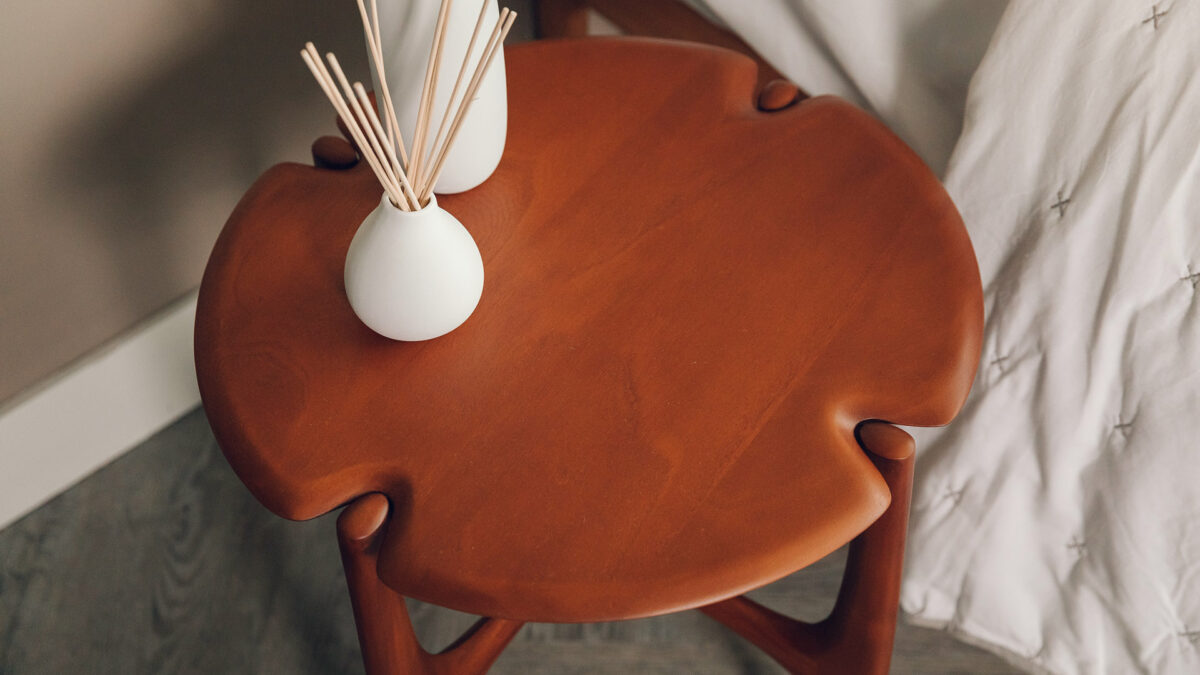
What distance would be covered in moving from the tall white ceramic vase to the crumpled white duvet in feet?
1.05

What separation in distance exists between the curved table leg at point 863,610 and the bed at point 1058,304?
0.14 metres

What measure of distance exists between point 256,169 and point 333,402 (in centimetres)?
51

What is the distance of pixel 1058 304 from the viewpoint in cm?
65

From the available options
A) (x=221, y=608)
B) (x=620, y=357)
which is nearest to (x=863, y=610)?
(x=620, y=357)

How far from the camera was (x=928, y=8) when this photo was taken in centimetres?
70

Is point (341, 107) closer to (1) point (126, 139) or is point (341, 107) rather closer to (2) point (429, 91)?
(2) point (429, 91)

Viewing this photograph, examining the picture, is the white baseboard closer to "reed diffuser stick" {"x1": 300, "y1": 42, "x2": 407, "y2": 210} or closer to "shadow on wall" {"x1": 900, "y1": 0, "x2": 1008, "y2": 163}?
"reed diffuser stick" {"x1": 300, "y1": 42, "x2": 407, "y2": 210}

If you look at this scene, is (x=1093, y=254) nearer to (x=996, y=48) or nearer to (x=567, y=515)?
(x=996, y=48)

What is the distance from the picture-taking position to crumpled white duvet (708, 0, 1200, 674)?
604 millimetres

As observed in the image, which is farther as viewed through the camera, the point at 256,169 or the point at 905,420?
the point at 256,169

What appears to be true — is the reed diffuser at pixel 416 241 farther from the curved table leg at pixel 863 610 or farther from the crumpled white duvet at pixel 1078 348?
the crumpled white duvet at pixel 1078 348

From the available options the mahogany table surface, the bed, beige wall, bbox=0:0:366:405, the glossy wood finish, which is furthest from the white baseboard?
the bed

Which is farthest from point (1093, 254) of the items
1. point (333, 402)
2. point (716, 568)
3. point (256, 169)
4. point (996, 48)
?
point (256, 169)

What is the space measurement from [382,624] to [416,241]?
0.75ft
